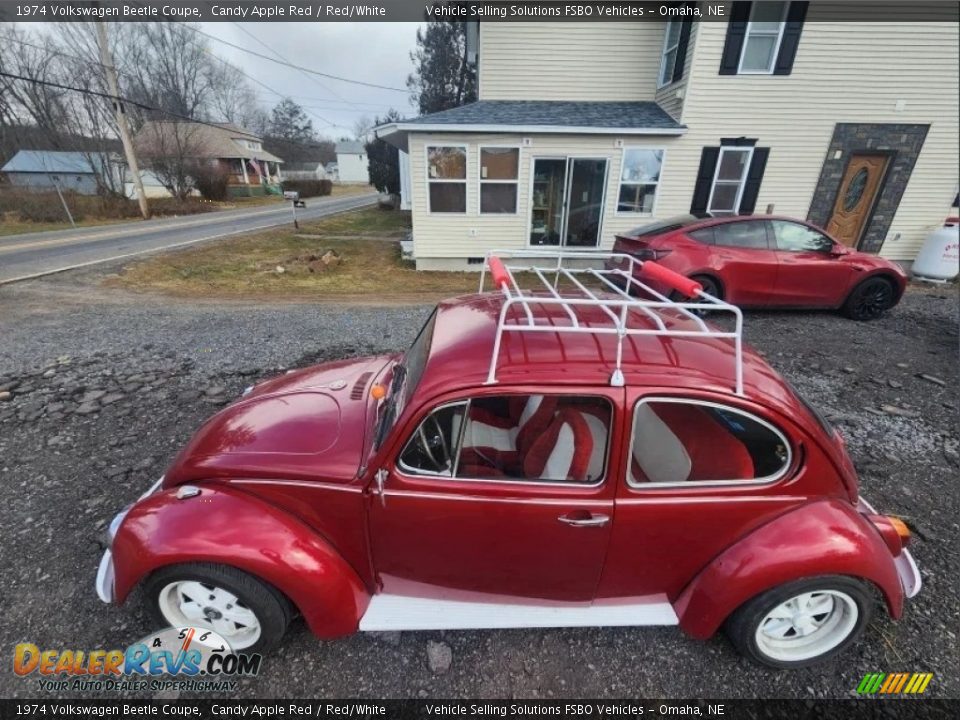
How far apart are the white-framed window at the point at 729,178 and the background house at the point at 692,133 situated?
0.09ft

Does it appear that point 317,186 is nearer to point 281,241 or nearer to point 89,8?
point 89,8

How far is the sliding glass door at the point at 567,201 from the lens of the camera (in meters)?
9.98

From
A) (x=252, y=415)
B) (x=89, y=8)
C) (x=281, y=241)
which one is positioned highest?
(x=89, y=8)

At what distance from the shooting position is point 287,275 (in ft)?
32.9

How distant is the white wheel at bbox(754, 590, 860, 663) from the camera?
6.81ft

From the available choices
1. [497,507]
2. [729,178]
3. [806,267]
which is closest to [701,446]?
[497,507]

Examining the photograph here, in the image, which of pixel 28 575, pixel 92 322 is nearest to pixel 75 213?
pixel 92 322

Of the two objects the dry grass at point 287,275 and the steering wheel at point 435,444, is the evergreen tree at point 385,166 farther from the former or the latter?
the steering wheel at point 435,444

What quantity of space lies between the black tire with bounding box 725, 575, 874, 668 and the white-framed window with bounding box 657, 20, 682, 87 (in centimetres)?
1150

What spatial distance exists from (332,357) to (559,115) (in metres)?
8.28

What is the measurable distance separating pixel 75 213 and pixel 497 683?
2869 centimetres

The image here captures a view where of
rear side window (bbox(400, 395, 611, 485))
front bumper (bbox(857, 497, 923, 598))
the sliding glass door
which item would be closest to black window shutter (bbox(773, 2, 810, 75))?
the sliding glass door

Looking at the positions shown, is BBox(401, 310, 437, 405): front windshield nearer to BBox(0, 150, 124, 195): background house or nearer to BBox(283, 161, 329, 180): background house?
BBox(0, 150, 124, 195): background house

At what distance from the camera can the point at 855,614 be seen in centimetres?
206
